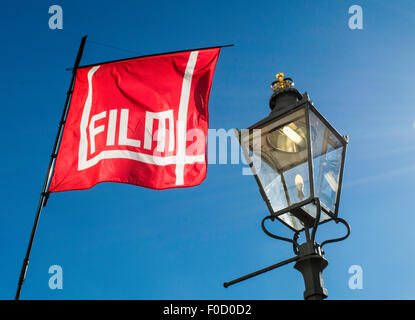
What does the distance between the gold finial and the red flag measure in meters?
1.56

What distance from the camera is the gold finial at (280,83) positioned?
608 centimetres

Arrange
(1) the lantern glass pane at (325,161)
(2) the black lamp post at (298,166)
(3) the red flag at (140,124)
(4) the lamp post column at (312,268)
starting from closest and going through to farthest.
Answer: (4) the lamp post column at (312,268) < (2) the black lamp post at (298,166) < (1) the lantern glass pane at (325,161) < (3) the red flag at (140,124)

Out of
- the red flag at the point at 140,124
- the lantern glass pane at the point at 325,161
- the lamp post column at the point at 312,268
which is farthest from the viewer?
the red flag at the point at 140,124

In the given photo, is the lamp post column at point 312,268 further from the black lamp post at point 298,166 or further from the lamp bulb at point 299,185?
the lamp bulb at point 299,185

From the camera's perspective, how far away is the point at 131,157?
689 cm

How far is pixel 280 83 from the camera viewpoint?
243 inches

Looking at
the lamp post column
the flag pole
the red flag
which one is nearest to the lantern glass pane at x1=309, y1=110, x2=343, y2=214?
the lamp post column

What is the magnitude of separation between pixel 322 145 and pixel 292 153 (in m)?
0.38

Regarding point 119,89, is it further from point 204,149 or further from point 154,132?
point 204,149

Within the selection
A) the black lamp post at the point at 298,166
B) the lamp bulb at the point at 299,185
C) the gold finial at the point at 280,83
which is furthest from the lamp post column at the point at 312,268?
the gold finial at the point at 280,83

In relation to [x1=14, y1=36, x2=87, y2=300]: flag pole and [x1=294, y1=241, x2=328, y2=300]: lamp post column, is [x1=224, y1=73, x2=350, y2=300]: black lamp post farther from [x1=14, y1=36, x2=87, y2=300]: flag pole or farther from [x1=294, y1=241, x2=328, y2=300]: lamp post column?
[x1=14, y1=36, x2=87, y2=300]: flag pole

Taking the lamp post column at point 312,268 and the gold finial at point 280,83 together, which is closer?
the lamp post column at point 312,268

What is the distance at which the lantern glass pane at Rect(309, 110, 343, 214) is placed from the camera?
16.6 ft
